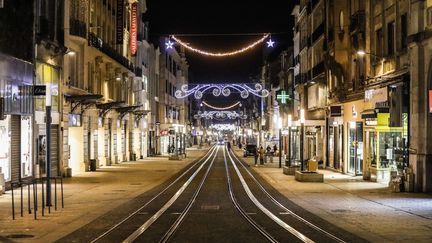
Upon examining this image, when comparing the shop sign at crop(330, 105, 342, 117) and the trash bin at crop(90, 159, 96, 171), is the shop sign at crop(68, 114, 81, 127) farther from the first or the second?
the shop sign at crop(330, 105, 342, 117)

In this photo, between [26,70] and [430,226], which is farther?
[26,70]

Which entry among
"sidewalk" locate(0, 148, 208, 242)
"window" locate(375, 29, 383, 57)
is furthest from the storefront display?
"window" locate(375, 29, 383, 57)

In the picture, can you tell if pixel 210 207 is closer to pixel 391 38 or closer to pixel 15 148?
pixel 15 148

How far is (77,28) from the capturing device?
41.7 metres

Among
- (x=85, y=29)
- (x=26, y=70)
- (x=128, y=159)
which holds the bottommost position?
Result: (x=128, y=159)

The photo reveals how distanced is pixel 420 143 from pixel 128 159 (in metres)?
41.6

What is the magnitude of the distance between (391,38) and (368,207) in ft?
42.4

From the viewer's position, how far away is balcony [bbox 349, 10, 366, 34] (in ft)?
125

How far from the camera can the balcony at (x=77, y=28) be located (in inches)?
1617

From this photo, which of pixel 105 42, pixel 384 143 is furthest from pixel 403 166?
pixel 105 42

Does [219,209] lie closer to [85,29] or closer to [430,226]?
[430,226]

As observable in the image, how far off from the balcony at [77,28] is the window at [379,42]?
17.8 m

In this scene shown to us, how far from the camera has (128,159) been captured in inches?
2606

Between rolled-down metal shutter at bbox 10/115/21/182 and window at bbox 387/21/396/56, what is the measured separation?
Answer: 18.0m
